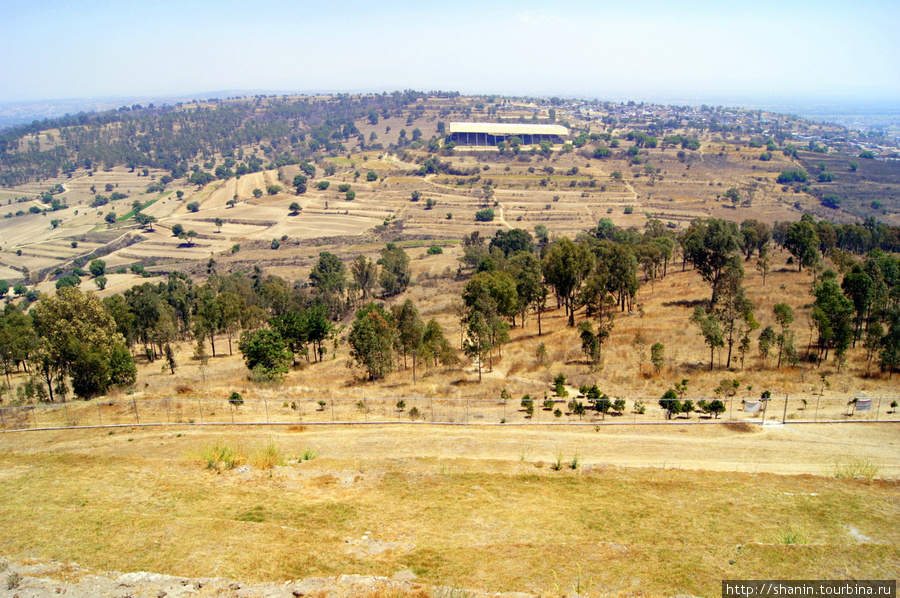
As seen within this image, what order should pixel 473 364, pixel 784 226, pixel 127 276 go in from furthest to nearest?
pixel 127 276, pixel 784 226, pixel 473 364

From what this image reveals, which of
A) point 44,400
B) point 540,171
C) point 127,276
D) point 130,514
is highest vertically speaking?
point 540,171

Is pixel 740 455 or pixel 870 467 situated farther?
pixel 740 455

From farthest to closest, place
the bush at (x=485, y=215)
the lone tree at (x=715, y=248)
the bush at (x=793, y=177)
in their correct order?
1. the bush at (x=793, y=177)
2. the bush at (x=485, y=215)
3. the lone tree at (x=715, y=248)

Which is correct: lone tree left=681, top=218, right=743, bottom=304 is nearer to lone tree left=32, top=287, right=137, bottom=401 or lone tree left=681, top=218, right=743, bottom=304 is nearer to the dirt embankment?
the dirt embankment

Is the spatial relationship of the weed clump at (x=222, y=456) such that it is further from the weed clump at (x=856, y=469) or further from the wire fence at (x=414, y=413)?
the weed clump at (x=856, y=469)

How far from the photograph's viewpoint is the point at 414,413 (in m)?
29.6

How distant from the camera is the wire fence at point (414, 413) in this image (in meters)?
28.8

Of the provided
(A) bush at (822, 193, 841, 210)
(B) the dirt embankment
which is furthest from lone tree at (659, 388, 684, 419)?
(A) bush at (822, 193, 841, 210)

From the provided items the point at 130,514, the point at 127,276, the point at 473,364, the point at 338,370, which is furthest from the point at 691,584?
the point at 127,276

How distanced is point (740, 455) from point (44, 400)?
41.0 meters

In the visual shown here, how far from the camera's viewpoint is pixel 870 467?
23.4 metres

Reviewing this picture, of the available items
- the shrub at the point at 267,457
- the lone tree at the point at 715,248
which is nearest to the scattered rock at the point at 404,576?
the shrub at the point at 267,457

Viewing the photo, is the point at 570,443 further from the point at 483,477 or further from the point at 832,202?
the point at 832,202

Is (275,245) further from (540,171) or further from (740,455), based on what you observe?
(740,455)
